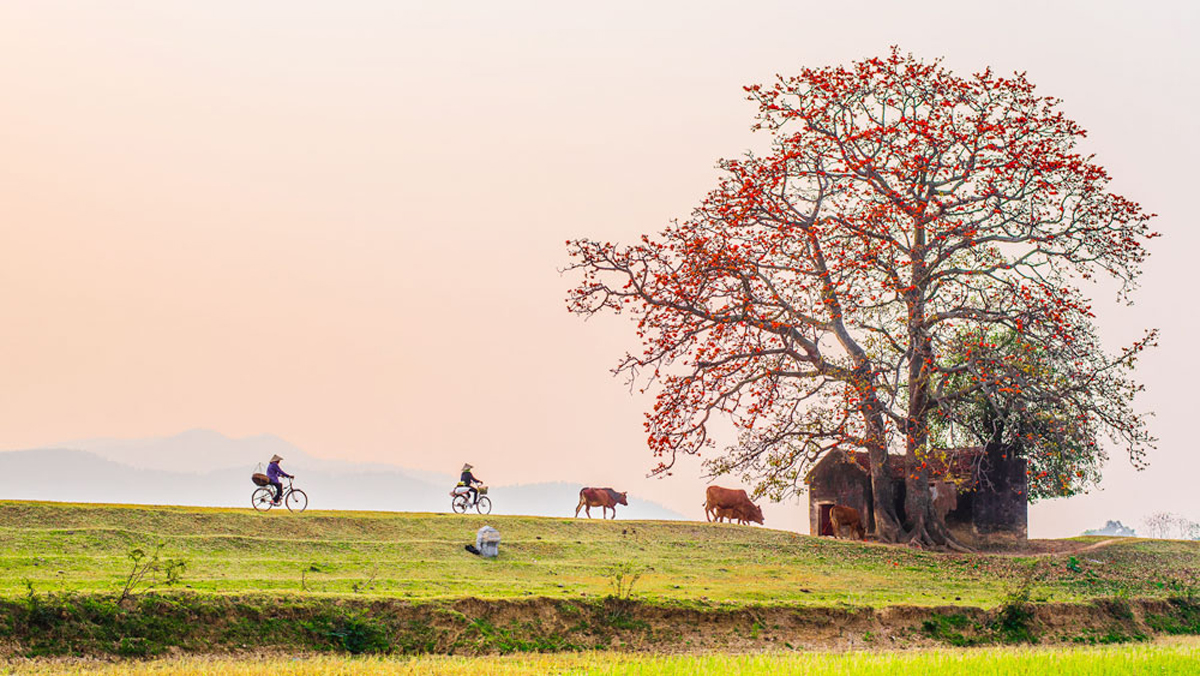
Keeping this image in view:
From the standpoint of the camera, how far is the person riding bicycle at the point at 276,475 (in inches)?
1111

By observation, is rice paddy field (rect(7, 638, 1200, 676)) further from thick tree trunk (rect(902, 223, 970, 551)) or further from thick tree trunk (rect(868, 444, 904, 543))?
thick tree trunk (rect(868, 444, 904, 543))

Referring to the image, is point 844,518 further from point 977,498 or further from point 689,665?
point 689,665

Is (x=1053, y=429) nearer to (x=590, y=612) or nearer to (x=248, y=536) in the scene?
(x=590, y=612)

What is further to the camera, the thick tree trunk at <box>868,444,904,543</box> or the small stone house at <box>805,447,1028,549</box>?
the small stone house at <box>805,447,1028,549</box>

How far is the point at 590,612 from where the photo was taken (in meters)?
19.0

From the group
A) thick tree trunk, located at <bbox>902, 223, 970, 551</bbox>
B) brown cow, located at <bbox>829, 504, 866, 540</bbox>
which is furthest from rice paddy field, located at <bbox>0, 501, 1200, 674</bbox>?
brown cow, located at <bbox>829, 504, 866, 540</bbox>

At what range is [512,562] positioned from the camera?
78.6 ft

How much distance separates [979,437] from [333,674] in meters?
25.7

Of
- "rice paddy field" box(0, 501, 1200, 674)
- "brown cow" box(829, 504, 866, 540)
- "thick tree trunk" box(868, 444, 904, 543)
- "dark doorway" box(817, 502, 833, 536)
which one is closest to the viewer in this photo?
"rice paddy field" box(0, 501, 1200, 674)

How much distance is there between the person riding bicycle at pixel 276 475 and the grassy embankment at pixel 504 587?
1.74 m

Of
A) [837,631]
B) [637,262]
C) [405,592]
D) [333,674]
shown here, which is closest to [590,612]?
[405,592]

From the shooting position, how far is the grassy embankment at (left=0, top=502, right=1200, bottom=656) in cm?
1669

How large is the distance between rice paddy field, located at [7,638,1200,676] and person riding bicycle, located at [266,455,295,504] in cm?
1280

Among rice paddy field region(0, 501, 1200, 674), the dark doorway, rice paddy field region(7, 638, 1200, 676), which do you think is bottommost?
rice paddy field region(7, 638, 1200, 676)
